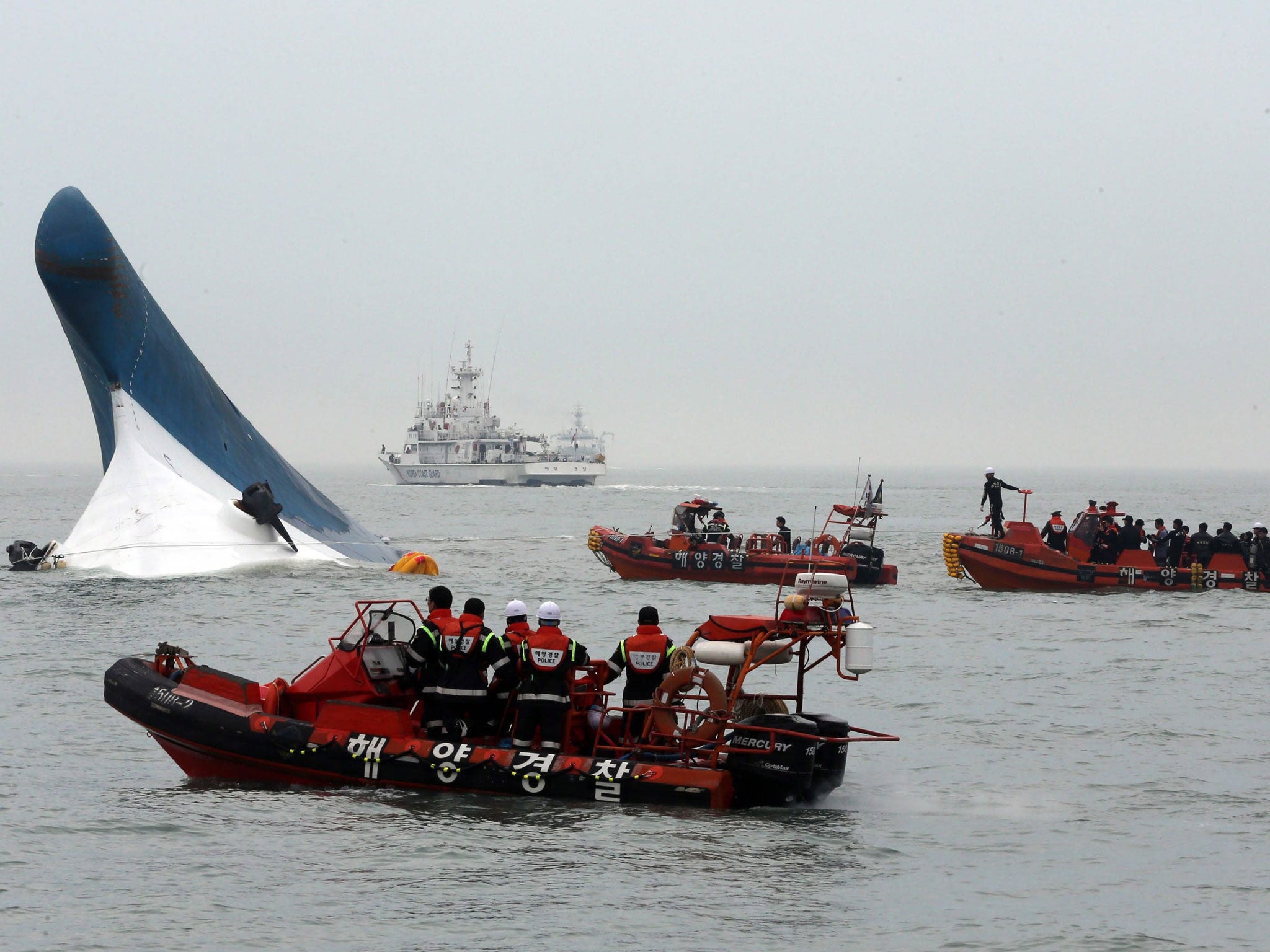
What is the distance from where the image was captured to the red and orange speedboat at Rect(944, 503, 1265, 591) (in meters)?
32.2

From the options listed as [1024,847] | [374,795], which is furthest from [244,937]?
[1024,847]

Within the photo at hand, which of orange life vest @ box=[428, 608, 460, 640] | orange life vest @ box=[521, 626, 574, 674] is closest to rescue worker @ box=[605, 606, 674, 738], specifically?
orange life vest @ box=[521, 626, 574, 674]

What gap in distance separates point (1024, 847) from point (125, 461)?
2645 cm

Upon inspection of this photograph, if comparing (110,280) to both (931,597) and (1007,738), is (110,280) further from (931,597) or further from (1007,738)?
(1007,738)

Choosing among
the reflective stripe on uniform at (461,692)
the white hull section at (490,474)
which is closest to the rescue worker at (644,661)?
the reflective stripe on uniform at (461,692)

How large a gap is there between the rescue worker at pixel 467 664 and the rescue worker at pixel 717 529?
22.5 meters

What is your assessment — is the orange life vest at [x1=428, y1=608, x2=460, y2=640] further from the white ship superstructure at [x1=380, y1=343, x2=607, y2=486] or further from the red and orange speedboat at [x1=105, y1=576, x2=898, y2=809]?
the white ship superstructure at [x1=380, y1=343, x2=607, y2=486]

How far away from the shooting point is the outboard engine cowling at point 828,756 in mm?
12430

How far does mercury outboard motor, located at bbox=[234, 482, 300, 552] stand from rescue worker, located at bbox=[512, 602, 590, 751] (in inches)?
886

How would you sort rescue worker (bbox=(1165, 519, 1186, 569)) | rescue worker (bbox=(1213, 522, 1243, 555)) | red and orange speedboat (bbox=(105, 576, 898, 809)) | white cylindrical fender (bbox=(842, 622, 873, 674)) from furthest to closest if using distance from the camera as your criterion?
rescue worker (bbox=(1213, 522, 1243, 555)) < rescue worker (bbox=(1165, 519, 1186, 569)) < red and orange speedboat (bbox=(105, 576, 898, 809)) < white cylindrical fender (bbox=(842, 622, 873, 674))

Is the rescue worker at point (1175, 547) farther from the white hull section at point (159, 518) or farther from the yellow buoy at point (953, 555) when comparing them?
the white hull section at point (159, 518)

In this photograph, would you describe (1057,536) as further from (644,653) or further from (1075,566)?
(644,653)

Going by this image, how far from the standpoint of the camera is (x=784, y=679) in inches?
795

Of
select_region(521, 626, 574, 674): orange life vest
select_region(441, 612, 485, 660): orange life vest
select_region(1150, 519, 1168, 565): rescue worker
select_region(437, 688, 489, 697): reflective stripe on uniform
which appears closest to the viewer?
select_region(521, 626, 574, 674): orange life vest
